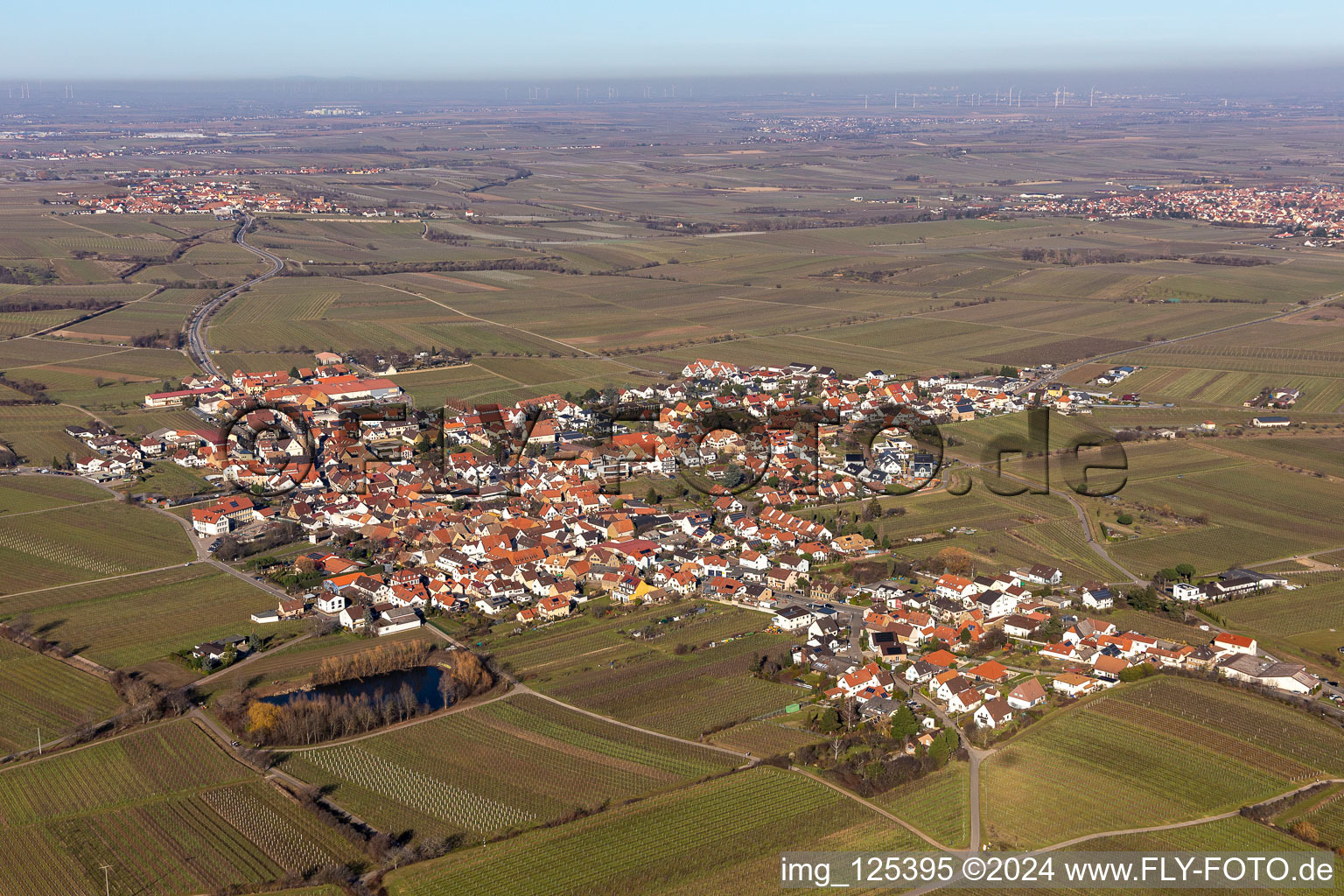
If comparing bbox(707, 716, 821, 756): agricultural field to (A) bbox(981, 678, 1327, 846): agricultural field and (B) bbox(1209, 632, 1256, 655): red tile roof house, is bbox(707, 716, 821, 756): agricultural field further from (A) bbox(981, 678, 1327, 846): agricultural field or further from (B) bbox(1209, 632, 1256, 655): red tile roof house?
(B) bbox(1209, 632, 1256, 655): red tile roof house

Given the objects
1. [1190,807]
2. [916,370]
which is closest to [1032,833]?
[1190,807]

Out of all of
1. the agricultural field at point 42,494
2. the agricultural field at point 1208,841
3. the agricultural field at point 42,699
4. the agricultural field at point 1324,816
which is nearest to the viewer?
the agricultural field at point 1208,841

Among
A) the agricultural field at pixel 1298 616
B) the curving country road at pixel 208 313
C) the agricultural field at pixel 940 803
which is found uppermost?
the curving country road at pixel 208 313

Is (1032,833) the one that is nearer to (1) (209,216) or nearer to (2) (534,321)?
(2) (534,321)

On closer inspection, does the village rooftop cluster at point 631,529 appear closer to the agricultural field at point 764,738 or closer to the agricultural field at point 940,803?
the agricultural field at point 764,738

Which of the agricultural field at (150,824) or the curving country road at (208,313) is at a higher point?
the curving country road at (208,313)

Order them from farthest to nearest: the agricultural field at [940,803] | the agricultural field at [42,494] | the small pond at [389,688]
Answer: the agricultural field at [42,494]
the small pond at [389,688]
the agricultural field at [940,803]

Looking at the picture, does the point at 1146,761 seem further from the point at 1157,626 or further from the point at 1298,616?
the point at 1298,616

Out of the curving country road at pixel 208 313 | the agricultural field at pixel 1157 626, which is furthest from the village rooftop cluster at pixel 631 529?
the curving country road at pixel 208 313
